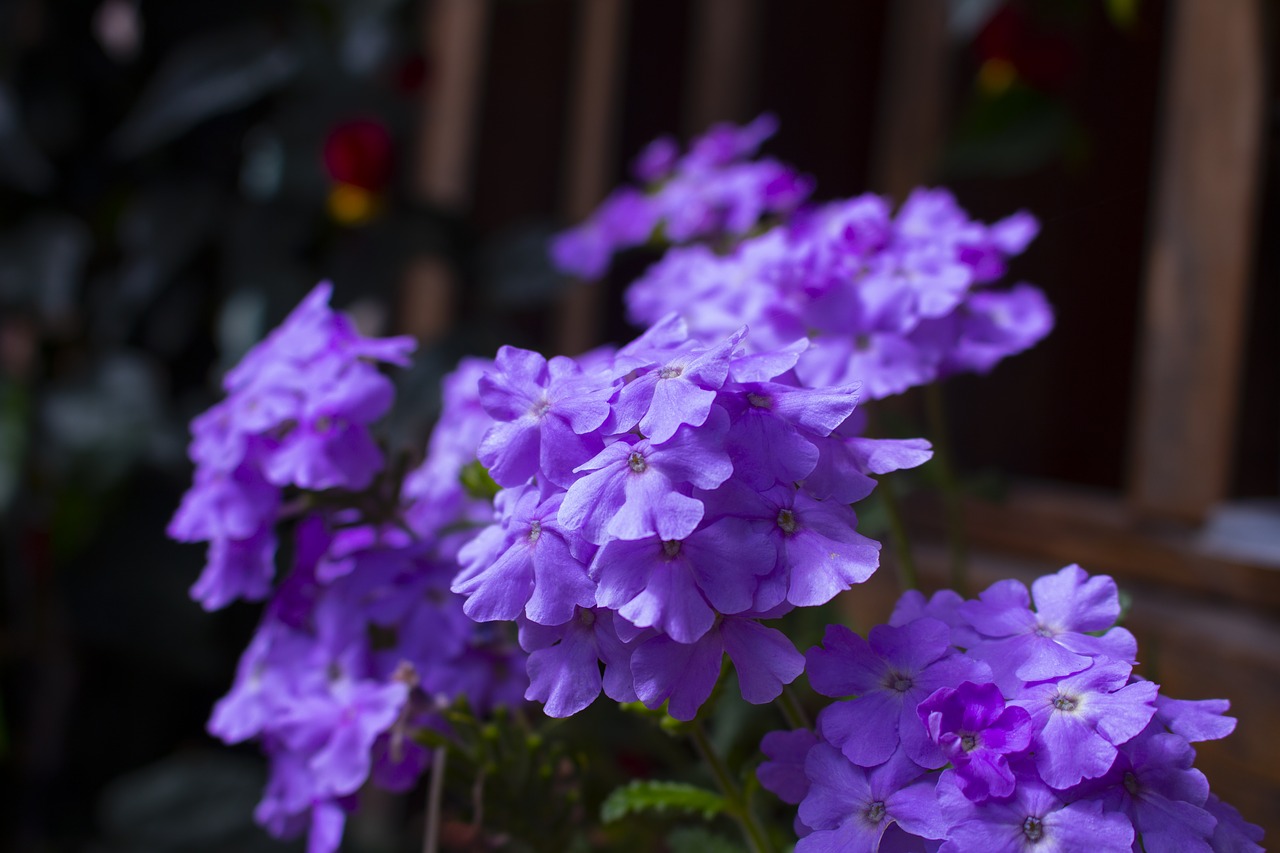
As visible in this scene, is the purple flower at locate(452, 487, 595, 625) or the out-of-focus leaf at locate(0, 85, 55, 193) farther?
the out-of-focus leaf at locate(0, 85, 55, 193)

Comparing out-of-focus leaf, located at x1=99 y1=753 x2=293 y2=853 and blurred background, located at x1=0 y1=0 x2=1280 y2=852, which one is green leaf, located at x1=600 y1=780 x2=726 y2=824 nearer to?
blurred background, located at x1=0 y1=0 x2=1280 y2=852

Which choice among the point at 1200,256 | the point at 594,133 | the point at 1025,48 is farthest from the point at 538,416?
the point at 594,133

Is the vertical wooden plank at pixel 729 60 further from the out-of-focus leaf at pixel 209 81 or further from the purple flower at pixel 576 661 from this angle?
the purple flower at pixel 576 661

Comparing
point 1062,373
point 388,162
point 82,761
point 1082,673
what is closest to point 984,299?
point 1082,673

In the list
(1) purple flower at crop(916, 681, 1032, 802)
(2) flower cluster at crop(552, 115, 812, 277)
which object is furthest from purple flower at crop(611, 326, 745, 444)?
(2) flower cluster at crop(552, 115, 812, 277)

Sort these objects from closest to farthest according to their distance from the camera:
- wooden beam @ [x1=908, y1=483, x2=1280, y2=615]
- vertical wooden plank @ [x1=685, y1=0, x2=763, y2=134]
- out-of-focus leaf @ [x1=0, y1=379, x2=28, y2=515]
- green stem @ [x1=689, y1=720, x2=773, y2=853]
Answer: green stem @ [x1=689, y1=720, x2=773, y2=853] < wooden beam @ [x1=908, y1=483, x2=1280, y2=615] < out-of-focus leaf @ [x1=0, y1=379, x2=28, y2=515] < vertical wooden plank @ [x1=685, y1=0, x2=763, y2=134]

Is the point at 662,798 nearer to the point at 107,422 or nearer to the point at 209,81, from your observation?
the point at 107,422

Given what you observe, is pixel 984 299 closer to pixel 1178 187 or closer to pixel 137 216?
pixel 1178 187
